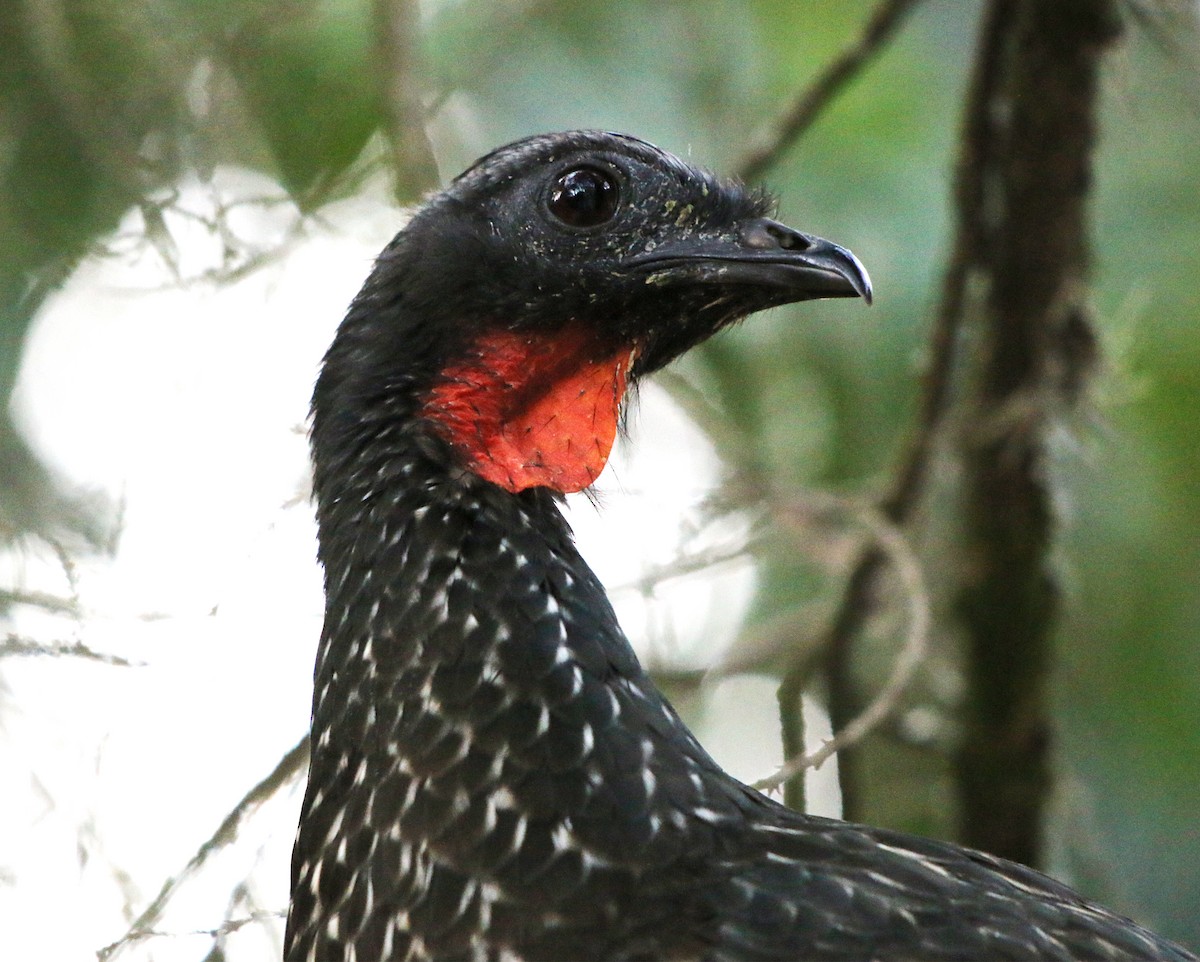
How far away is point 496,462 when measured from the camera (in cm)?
279

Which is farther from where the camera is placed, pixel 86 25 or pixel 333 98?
pixel 333 98

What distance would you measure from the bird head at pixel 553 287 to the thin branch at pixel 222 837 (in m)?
0.76

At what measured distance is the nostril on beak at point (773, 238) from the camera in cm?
288

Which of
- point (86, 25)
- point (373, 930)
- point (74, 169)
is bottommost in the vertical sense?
point (373, 930)

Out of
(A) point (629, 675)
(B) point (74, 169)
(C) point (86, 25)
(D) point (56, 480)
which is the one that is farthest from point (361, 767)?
(C) point (86, 25)

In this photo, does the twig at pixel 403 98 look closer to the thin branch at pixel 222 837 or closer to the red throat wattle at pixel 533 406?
the red throat wattle at pixel 533 406

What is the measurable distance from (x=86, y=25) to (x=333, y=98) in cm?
64

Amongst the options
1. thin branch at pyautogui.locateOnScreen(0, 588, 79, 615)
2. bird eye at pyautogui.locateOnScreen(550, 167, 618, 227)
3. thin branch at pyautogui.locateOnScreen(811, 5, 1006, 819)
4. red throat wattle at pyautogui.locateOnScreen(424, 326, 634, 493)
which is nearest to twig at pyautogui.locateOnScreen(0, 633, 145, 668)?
thin branch at pyautogui.locateOnScreen(0, 588, 79, 615)

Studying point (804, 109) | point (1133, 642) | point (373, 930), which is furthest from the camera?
point (1133, 642)

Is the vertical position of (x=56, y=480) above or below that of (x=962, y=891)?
above

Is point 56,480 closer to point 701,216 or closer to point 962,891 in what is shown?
point 701,216

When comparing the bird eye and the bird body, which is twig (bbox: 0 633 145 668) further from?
the bird eye

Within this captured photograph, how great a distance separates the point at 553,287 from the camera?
2832 millimetres

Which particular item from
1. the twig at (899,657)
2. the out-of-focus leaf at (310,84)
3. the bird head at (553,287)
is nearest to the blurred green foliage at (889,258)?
the out-of-focus leaf at (310,84)
